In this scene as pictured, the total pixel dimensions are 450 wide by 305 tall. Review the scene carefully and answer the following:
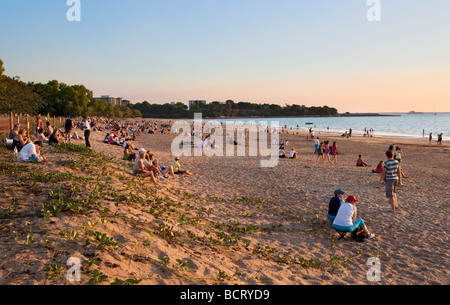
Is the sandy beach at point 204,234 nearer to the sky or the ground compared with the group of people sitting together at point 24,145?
nearer to the ground

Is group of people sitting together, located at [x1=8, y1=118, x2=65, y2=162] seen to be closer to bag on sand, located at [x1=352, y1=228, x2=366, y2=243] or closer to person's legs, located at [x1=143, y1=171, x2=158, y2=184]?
person's legs, located at [x1=143, y1=171, x2=158, y2=184]

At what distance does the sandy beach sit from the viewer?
4324 millimetres

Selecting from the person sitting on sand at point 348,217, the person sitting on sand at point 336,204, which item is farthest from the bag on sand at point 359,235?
the person sitting on sand at point 336,204

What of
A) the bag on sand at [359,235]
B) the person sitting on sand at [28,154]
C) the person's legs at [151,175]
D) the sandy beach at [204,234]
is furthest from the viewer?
the person's legs at [151,175]

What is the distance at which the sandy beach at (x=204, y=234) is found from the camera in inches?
170

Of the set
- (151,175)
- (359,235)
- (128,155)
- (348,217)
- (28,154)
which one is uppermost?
(28,154)

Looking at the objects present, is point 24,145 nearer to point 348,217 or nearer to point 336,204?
point 336,204

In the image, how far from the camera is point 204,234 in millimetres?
6496

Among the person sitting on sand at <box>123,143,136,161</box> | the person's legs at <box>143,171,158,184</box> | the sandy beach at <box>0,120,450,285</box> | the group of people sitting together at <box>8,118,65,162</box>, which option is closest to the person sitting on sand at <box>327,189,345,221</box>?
the sandy beach at <box>0,120,450,285</box>

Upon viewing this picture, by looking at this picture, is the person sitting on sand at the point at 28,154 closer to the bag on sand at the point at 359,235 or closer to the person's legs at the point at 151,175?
the person's legs at the point at 151,175

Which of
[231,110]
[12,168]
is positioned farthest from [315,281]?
[231,110]

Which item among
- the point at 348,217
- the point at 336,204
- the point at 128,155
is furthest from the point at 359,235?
the point at 128,155
